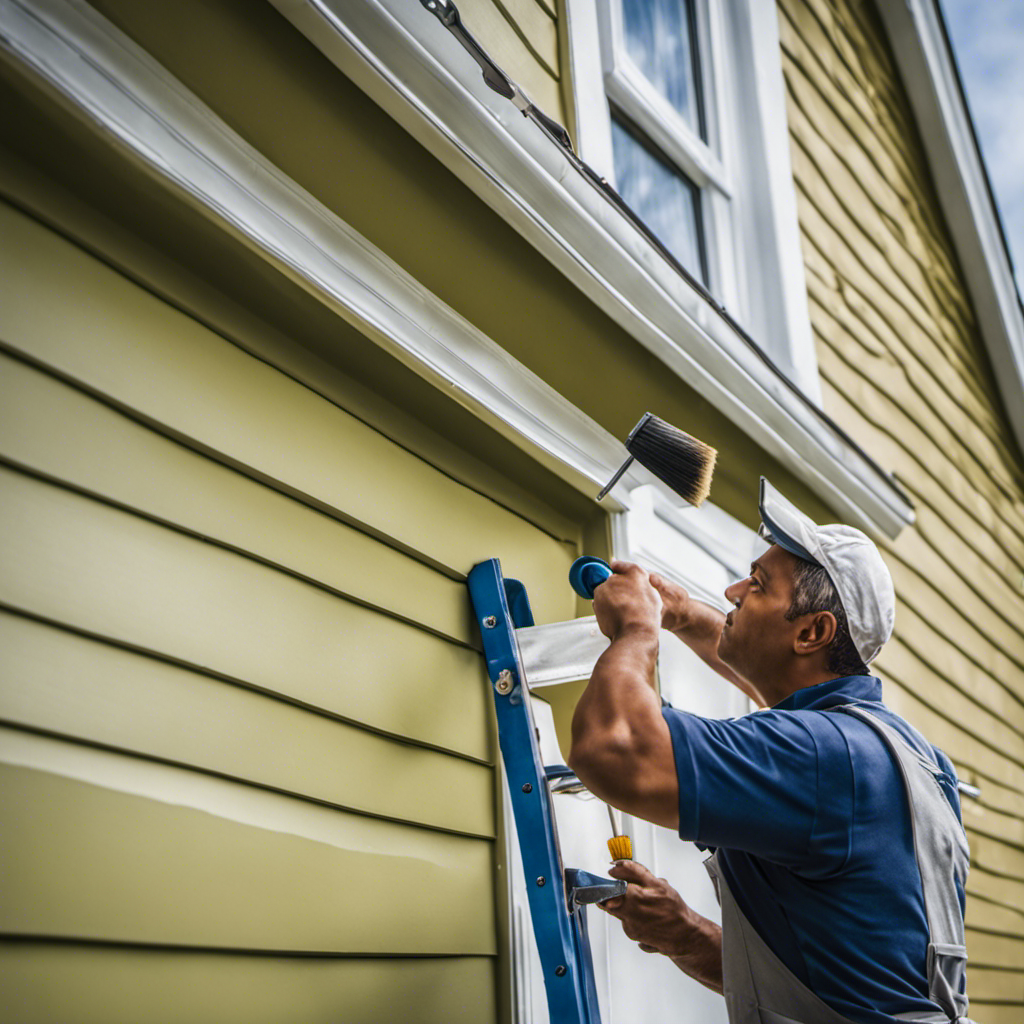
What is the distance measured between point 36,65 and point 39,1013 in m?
1.21

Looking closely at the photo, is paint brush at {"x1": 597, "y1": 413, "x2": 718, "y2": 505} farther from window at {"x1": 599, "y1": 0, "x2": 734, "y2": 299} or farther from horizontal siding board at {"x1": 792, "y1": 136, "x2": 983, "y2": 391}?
horizontal siding board at {"x1": 792, "y1": 136, "x2": 983, "y2": 391}

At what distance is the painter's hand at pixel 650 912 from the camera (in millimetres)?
1823

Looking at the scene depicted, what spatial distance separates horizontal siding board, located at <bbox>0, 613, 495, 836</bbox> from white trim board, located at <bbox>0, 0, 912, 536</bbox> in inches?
27.7

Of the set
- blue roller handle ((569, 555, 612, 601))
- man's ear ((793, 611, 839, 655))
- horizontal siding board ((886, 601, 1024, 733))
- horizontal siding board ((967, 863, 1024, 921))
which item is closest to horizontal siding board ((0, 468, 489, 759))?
blue roller handle ((569, 555, 612, 601))

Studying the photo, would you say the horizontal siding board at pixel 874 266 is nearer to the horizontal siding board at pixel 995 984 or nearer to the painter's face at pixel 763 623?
the painter's face at pixel 763 623

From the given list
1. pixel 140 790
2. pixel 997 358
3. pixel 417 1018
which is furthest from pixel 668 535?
pixel 997 358

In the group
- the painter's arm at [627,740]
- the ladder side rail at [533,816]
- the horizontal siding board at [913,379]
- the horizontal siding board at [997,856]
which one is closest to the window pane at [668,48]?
the horizontal siding board at [913,379]

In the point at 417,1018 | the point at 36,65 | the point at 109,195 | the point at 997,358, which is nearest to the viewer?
the point at 36,65

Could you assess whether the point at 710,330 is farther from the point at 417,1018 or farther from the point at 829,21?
the point at 829,21

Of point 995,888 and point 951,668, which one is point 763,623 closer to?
point 951,668

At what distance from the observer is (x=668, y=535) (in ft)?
8.70

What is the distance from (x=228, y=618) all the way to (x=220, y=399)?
0.38 metres

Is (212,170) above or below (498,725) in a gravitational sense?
above

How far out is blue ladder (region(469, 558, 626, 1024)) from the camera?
1.65m
